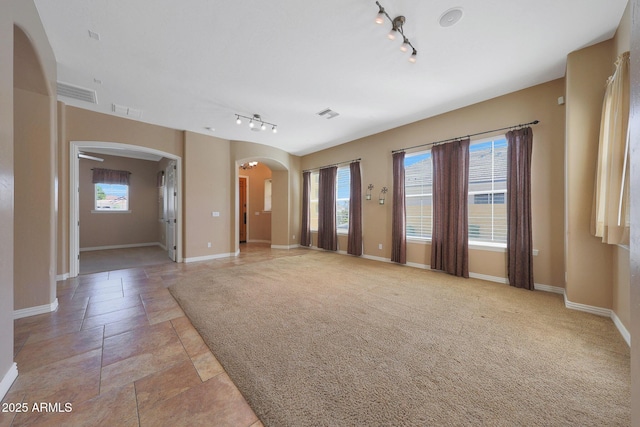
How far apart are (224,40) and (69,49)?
5.90 ft

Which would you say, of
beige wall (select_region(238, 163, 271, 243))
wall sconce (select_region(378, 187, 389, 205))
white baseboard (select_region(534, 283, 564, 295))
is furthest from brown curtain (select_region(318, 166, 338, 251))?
white baseboard (select_region(534, 283, 564, 295))

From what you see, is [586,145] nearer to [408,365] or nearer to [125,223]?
[408,365]

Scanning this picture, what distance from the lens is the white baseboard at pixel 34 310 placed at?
98.4 inches

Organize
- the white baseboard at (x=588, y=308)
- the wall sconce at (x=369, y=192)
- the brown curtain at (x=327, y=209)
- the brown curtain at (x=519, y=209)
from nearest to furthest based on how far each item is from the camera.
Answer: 1. the white baseboard at (x=588, y=308)
2. the brown curtain at (x=519, y=209)
3. the wall sconce at (x=369, y=192)
4. the brown curtain at (x=327, y=209)

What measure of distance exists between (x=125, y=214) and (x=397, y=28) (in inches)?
333

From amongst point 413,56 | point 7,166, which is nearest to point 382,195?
point 413,56

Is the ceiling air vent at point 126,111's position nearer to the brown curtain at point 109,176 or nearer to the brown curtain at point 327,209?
the brown curtain at point 109,176

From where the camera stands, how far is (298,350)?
1984 mm

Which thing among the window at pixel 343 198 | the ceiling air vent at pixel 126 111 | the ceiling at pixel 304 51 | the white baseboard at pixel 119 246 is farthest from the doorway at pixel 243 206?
the ceiling at pixel 304 51

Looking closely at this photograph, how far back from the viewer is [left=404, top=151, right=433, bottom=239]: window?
183 inches

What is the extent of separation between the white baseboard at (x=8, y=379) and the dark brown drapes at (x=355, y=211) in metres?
5.12

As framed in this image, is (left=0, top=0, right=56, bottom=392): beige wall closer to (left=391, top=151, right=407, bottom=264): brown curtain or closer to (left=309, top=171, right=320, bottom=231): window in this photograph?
(left=391, top=151, right=407, bottom=264): brown curtain

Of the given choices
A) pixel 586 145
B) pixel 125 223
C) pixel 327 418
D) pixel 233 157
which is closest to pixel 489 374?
pixel 327 418

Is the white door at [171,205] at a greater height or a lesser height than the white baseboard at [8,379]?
greater
